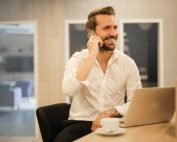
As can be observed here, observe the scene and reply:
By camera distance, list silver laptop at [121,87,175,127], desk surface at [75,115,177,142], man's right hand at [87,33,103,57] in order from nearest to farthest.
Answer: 1. desk surface at [75,115,177,142]
2. silver laptop at [121,87,175,127]
3. man's right hand at [87,33,103,57]

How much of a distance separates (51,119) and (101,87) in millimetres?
414

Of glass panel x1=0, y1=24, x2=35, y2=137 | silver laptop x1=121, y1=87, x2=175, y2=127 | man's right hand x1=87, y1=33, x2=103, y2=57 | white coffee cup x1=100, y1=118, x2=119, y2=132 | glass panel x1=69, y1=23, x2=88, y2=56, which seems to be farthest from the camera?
glass panel x1=0, y1=24, x2=35, y2=137

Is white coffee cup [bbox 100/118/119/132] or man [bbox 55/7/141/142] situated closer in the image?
white coffee cup [bbox 100/118/119/132]

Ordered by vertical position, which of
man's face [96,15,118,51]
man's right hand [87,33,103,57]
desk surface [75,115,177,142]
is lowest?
desk surface [75,115,177,142]

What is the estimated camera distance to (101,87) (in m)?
1.92

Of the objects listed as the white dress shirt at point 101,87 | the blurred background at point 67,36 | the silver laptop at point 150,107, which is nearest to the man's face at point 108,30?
the white dress shirt at point 101,87

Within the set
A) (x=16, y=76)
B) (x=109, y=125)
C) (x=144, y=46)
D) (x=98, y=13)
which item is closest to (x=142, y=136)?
(x=109, y=125)

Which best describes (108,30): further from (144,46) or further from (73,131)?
(144,46)

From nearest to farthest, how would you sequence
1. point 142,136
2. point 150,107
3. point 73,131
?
point 142,136
point 150,107
point 73,131

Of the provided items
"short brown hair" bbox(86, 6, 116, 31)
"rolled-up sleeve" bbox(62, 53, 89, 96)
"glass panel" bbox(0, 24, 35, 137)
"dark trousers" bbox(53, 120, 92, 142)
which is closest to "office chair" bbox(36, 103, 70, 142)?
"dark trousers" bbox(53, 120, 92, 142)

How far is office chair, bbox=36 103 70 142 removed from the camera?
190 centimetres

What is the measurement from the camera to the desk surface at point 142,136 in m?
Result: 1.23

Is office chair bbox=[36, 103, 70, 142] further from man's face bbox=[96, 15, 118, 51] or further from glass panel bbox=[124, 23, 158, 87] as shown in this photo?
glass panel bbox=[124, 23, 158, 87]

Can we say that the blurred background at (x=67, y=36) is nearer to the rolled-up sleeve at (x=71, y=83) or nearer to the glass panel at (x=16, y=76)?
the glass panel at (x=16, y=76)
